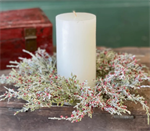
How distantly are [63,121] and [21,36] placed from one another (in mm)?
590

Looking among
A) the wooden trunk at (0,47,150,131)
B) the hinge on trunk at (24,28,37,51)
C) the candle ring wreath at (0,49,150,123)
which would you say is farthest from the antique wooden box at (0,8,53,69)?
the wooden trunk at (0,47,150,131)

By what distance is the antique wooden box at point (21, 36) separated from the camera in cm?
105

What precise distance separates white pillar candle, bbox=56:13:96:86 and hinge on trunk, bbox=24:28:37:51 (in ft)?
1.49

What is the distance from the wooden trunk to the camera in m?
0.61

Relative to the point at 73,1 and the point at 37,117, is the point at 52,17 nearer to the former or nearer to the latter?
the point at 73,1

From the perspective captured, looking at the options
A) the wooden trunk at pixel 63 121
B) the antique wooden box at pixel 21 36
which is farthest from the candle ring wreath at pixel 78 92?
the antique wooden box at pixel 21 36

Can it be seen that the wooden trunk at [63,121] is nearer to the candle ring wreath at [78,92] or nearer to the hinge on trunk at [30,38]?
the candle ring wreath at [78,92]

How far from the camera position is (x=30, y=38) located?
1073 mm

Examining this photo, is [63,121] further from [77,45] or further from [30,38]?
[30,38]

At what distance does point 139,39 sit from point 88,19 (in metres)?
1.16

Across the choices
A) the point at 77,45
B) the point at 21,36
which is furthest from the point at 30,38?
the point at 77,45

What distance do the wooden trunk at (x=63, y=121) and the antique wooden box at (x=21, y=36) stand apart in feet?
1.59

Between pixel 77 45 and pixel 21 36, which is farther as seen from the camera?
pixel 21 36

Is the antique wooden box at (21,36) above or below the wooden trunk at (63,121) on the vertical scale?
above
